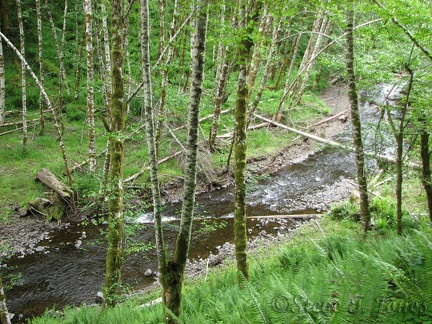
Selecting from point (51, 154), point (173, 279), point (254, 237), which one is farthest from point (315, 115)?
point (173, 279)

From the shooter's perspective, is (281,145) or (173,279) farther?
(281,145)

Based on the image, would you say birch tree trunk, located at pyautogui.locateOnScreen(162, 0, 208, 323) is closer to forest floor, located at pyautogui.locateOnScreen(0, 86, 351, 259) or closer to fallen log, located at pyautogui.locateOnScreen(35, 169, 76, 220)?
forest floor, located at pyautogui.locateOnScreen(0, 86, 351, 259)

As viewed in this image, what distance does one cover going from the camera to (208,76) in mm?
18734

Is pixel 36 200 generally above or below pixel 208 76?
below

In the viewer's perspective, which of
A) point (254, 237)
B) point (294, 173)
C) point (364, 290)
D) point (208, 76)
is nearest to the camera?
point (364, 290)

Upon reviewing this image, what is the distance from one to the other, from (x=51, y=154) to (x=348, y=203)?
11.2m

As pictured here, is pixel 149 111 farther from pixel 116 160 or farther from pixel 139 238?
pixel 139 238

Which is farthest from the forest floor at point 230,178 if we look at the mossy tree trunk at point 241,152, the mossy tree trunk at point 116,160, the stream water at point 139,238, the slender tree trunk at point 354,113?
the mossy tree trunk at point 241,152

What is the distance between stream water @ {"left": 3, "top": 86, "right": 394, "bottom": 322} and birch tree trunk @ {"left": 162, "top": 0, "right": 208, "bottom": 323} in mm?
3049

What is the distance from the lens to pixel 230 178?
1304 centimetres

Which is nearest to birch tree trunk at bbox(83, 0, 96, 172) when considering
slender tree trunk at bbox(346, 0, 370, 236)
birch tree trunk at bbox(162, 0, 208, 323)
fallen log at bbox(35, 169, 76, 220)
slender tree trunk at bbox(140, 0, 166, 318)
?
fallen log at bbox(35, 169, 76, 220)

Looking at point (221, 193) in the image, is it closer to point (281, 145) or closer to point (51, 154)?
point (281, 145)

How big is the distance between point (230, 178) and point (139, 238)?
17.2 ft

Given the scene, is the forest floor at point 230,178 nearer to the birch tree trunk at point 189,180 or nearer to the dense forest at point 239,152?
the dense forest at point 239,152
